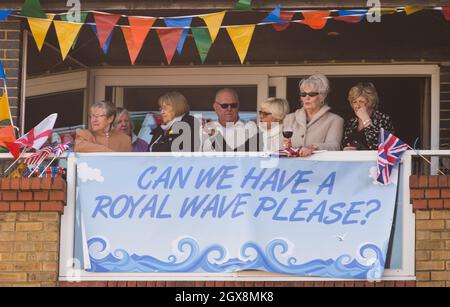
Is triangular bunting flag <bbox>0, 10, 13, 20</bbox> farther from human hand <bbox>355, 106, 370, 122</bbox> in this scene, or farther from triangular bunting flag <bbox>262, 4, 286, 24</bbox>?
human hand <bbox>355, 106, 370, 122</bbox>

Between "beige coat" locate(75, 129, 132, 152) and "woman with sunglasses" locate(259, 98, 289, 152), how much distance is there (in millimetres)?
1314

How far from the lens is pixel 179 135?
→ 1116cm

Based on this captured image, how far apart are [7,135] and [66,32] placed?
1086mm

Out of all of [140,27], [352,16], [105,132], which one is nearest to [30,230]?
[105,132]

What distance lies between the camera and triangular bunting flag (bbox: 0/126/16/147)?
34.2 ft

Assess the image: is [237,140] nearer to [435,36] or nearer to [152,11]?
[152,11]

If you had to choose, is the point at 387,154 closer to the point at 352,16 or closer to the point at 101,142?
the point at 352,16

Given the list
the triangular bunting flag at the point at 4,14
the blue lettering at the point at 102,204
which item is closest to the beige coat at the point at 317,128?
the blue lettering at the point at 102,204

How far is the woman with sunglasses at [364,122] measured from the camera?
10.8 m

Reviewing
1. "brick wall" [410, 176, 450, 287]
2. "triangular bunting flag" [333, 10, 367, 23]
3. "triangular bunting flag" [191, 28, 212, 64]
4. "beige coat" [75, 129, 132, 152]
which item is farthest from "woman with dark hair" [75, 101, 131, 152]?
"brick wall" [410, 176, 450, 287]

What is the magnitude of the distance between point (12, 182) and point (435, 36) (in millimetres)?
4686

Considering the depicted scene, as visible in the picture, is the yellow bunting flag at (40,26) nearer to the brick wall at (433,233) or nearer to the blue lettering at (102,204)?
the blue lettering at (102,204)

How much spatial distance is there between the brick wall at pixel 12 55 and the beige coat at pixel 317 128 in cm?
257

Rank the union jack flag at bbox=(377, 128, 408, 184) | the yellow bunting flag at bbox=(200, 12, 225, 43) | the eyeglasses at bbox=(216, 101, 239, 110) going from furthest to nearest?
the eyeglasses at bbox=(216, 101, 239, 110) → the yellow bunting flag at bbox=(200, 12, 225, 43) → the union jack flag at bbox=(377, 128, 408, 184)
